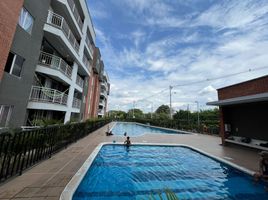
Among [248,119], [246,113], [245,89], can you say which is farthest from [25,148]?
[246,113]

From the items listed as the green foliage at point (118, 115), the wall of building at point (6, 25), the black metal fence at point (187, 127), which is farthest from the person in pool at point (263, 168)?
the green foliage at point (118, 115)

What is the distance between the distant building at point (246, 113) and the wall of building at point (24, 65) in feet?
44.1

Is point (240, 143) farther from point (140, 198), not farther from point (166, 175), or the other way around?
point (140, 198)

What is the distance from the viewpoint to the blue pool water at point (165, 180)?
444 centimetres

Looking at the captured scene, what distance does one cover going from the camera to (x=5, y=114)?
7.69 meters

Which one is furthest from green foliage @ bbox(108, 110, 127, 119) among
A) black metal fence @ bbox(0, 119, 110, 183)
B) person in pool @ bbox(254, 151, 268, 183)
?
person in pool @ bbox(254, 151, 268, 183)

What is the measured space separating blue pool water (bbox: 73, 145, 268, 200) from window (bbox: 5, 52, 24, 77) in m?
6.99

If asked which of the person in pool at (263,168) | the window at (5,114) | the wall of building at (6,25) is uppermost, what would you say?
the wall of building at (6,25)

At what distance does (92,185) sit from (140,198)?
1.82 metres

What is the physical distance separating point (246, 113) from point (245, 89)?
1.95 metres

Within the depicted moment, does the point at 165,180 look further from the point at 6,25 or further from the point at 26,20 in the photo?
the point at 26,20

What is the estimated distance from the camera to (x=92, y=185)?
489 cm

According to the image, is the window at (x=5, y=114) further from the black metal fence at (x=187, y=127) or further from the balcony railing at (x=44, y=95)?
the black metal fence at (x=187, y=127)

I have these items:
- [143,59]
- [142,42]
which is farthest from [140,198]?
[143,59]
